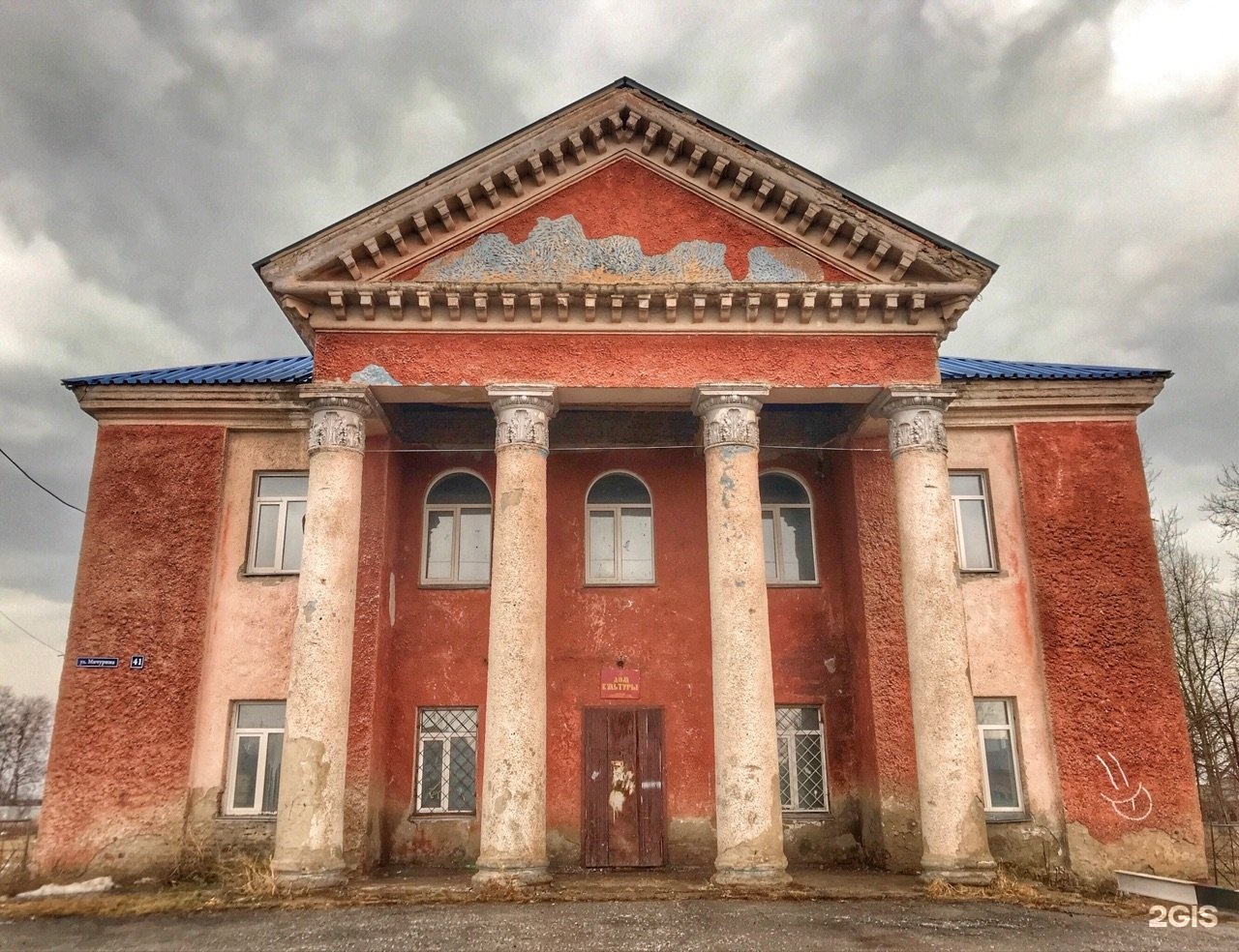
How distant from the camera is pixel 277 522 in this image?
14.5 meters

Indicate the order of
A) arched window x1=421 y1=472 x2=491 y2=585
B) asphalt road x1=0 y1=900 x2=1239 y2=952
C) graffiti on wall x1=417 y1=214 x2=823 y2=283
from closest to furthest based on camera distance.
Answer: asphalt road x1=0 y1=900 x2=1239 y2=952, graffiti on wall x1=417 y1=214 x2=823 y2=283, arched window x1=421 y1=472 x2=491 y2=585

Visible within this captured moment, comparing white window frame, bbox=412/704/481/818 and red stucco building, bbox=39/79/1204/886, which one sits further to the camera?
white window frame, bbox=412/704/481/818

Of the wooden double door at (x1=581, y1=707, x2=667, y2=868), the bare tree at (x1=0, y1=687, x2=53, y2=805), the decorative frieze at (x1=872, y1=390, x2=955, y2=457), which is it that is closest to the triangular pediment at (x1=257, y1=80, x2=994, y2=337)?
the decorative frieze at (x1=872, y1=390, x2=955, y2=457)

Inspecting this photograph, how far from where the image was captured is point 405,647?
560 inches

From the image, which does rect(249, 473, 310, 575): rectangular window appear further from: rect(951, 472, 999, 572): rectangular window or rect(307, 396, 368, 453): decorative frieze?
rect(951, 472, 999, 572): rectangular window

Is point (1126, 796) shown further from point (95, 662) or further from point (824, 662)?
point (95, 662)

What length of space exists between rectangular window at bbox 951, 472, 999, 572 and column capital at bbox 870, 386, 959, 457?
2.41m

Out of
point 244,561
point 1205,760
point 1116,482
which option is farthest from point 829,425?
point 1205,760

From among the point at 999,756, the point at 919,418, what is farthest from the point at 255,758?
the point at 999,756

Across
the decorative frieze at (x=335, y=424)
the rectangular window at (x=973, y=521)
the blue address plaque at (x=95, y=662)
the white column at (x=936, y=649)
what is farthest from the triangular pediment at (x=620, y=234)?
the blue address plaque at (x=95, y=662)

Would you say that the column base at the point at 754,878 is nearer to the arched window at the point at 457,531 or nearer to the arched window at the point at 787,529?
the arched window at the point at 787,529

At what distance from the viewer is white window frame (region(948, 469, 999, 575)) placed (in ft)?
47.1

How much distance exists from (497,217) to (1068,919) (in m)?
11.0
